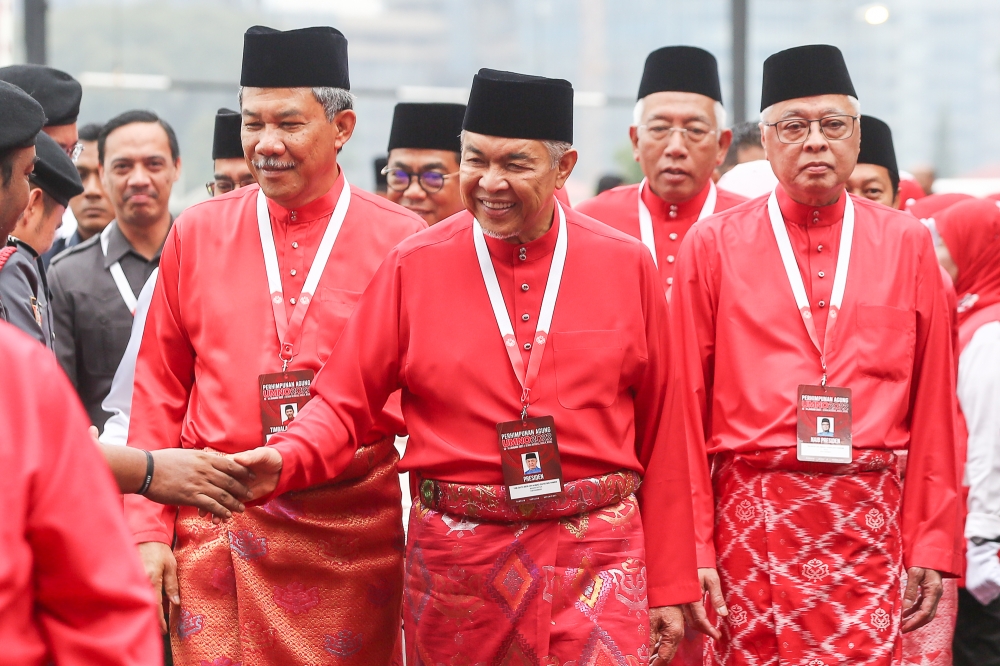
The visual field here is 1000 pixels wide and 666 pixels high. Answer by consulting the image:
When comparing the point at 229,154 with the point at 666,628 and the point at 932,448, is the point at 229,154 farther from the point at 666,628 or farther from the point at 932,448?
the point at 932,448

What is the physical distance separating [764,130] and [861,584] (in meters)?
1.45

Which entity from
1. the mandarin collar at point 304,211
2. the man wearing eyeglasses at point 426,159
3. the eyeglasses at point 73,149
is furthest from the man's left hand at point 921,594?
the eyeglasses at point 73,149

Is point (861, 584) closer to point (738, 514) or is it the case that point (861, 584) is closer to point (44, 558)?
point (738, 514)

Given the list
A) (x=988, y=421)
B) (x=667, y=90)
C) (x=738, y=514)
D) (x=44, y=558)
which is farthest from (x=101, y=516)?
(x=667, y=90)

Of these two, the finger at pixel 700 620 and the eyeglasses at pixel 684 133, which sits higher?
the eyeglasses at pixel 684 133

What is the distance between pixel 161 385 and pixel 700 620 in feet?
5.39

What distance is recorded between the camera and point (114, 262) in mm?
5004

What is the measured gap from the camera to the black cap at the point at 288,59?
3650mm

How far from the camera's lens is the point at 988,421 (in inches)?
173

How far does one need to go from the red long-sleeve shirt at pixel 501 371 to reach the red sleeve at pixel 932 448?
0.80 meters

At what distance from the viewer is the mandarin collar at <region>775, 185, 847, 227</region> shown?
156 inches

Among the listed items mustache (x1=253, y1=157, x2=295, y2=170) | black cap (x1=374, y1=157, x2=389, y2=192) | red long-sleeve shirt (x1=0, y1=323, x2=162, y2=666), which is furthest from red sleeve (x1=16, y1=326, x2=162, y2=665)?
black cap (x1=374, y1=157, x2=389, y2=192)

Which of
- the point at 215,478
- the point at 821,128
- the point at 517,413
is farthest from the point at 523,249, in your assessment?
Answer: the point at 821,128

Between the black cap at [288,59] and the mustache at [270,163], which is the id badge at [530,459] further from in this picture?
the black cap at [288,59]
